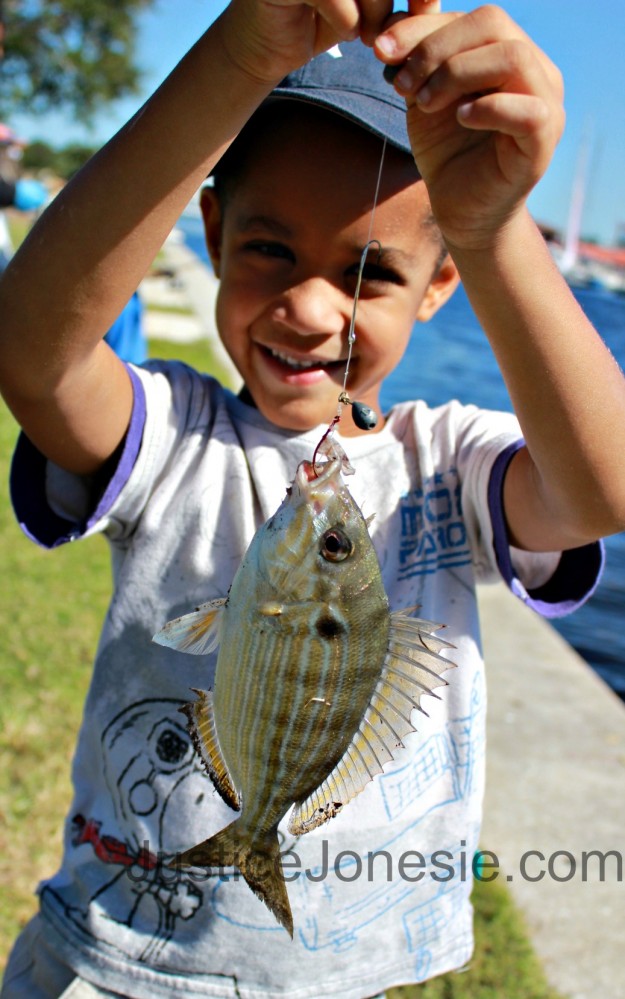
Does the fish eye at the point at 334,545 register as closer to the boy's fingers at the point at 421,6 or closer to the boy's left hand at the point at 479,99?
the boy's left hand at the point at 479,99

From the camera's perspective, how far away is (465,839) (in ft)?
7.27

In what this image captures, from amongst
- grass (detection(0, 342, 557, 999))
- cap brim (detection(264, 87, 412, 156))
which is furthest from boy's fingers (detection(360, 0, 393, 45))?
grass (detection(0, 342, 557, 999))

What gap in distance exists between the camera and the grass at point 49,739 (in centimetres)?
334

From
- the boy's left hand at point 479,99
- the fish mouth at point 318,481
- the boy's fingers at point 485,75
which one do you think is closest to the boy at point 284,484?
the boy's left hand at point 479,99

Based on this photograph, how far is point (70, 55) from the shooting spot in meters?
27.8

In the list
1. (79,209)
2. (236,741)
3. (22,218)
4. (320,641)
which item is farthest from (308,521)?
(22,218)

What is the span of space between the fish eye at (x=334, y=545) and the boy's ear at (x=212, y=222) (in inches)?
48.2

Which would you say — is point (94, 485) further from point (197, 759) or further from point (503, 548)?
point (503, 548)

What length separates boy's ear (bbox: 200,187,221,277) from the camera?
2344 millimetres

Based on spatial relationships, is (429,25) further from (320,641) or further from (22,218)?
(22,218)

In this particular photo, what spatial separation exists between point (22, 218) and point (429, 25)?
40435mm

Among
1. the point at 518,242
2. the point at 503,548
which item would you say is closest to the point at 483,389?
the point at 503,548

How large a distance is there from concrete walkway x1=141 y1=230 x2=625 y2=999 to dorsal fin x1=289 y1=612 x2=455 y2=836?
2459mm

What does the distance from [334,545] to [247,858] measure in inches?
22.3
